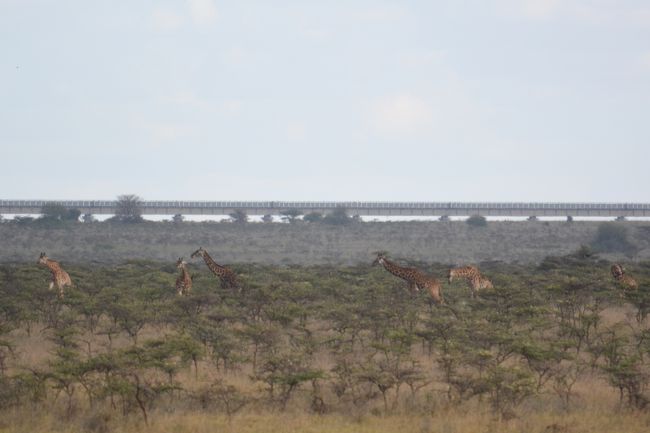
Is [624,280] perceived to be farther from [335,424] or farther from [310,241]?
[310,241]

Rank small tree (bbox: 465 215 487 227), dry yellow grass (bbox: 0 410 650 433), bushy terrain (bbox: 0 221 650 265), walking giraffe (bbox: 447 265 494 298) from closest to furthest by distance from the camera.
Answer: dry yellow grass (bbox: 0 410 650 433), walking giraffe (bbox: 447 265 494 298), bushy terrain (bbox: 0 221 650 265), small tree (bbox: 465 215 487 227)

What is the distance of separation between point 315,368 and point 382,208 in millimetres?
94443

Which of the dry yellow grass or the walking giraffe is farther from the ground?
the walking giraffe

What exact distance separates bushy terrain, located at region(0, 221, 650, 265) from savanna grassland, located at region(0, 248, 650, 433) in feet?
158

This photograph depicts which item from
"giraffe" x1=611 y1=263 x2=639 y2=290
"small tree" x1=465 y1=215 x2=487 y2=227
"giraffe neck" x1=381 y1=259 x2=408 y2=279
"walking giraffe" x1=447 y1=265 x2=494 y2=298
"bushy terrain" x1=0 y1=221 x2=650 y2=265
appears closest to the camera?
"giraffe neck" x1=381 y1=259 x2=408 y2=279

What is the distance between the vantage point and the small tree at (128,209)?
333ft

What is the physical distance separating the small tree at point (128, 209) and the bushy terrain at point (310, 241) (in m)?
3.63

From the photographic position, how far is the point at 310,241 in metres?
91.4

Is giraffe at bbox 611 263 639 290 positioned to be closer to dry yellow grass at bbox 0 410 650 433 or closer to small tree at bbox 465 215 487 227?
dry yellow grass at bbox 0 410 650 433

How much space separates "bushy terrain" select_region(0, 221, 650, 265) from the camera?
266 feet

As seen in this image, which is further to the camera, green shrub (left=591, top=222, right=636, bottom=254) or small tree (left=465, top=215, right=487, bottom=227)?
small tree (left=465, top=215, right=487, bottom=227)

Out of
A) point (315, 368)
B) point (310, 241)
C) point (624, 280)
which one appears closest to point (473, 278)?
point (624, 280)

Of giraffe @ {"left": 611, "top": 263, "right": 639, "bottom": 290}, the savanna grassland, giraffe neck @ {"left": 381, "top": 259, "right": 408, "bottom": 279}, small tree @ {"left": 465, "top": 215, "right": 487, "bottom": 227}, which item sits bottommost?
the savanna grassland

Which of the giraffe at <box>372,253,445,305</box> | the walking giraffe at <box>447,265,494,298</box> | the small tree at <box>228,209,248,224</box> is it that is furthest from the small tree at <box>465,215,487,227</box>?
the giraffe at <box>372,253,445,305</box>
